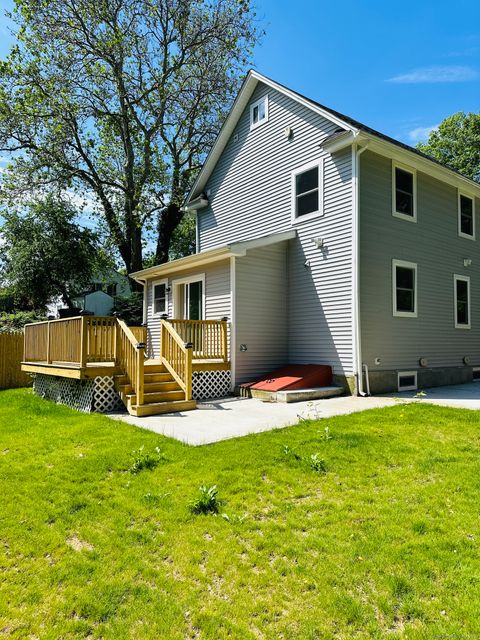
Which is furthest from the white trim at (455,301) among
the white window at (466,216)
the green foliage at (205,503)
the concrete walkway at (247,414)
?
the green foliage at (205,503)

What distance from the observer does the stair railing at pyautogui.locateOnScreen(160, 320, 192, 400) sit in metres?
8.40

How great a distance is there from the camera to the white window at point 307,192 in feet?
34.9

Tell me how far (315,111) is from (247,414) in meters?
8.15

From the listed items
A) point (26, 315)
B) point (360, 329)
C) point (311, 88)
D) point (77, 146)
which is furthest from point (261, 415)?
point (26, 315)

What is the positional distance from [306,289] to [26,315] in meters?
20.4

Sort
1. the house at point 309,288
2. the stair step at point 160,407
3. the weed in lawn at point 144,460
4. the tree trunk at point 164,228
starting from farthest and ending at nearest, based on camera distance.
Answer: the tree trunk at point 164,228, the house at point 309,288, the stair step at point 160,407, the weed in lawn at point 144,460

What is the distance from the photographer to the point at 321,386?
9.78 m

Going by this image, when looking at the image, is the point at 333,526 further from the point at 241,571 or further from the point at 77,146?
the point at 77,146

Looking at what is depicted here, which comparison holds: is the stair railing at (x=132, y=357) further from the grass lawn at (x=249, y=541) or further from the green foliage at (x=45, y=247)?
the green foliage at (x=45, y=247)

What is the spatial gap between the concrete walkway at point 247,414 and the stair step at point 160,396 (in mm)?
327

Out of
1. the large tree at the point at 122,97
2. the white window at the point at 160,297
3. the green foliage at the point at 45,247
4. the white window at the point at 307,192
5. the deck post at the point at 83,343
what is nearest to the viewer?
the deck post at the point at 83,343

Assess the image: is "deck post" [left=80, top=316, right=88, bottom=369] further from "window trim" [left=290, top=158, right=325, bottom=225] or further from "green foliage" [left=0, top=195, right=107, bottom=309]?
"green foliage" [left=0, top=195, right=107, bottom=309]

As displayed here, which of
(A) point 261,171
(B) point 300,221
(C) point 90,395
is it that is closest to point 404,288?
(B) point 300,221

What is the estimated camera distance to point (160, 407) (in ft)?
25.7
